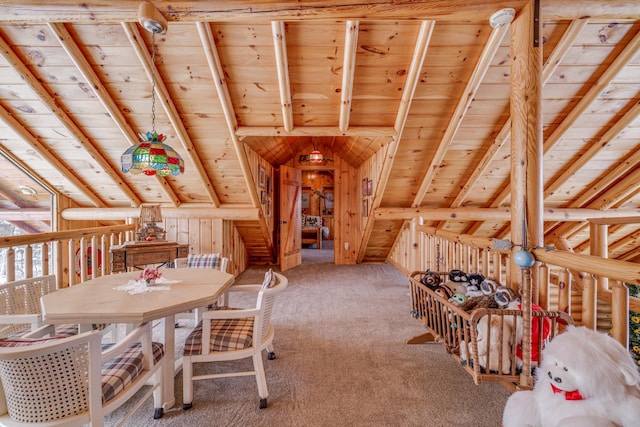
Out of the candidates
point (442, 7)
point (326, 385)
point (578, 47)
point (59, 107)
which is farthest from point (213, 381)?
point (578, 47)

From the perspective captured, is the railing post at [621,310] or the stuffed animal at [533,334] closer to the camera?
the railing post at [621,310]

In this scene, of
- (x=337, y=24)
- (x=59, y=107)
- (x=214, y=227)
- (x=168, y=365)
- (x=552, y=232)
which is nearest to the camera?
(x=168, y=365)

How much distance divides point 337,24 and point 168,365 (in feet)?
9.28

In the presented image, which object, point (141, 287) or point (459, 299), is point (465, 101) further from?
point (141, 287)

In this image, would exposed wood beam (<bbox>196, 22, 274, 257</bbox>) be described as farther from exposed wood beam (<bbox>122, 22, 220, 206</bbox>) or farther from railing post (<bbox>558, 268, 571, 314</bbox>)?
railing post (<bbox>558, 268, 571, 314</bbox>)

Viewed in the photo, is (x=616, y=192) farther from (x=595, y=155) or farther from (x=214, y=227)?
(x=214, y=227)

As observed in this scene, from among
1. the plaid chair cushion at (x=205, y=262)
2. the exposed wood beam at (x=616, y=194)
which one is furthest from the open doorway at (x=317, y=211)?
the plaid chair cushion at (x=205, y=262)

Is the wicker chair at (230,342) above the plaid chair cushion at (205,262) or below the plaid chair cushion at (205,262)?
below

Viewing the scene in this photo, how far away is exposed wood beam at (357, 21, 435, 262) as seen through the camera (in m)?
2.56

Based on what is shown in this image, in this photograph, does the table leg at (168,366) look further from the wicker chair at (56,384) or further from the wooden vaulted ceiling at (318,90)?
the wooden vaulted ceiling at (318,90)

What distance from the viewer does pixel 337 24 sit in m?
2.62

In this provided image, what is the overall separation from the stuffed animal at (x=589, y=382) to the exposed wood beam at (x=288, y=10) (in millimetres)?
1996

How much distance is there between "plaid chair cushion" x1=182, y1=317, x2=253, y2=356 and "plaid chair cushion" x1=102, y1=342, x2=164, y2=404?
8.9 inches

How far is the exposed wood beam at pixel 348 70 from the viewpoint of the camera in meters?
2.54
